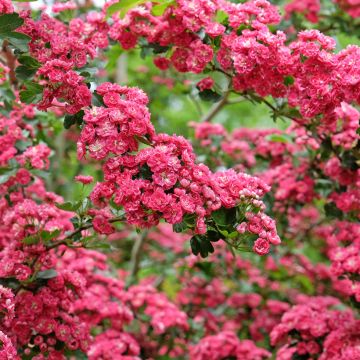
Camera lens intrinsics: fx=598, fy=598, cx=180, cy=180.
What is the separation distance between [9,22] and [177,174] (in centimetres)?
89

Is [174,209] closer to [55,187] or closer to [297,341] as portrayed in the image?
[297,341]

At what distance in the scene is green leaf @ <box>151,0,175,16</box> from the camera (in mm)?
2559

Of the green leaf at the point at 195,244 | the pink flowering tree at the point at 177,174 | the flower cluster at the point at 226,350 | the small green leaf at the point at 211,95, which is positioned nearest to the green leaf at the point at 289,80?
the pink flowering tree at the point at 177,174

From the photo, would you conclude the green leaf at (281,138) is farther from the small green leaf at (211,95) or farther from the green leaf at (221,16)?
the green leaf at (221,16)

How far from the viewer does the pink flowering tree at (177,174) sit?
2.19 meters

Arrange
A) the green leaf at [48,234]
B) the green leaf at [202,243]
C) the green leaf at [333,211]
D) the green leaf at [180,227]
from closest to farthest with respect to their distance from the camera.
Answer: the green leaf at [180,227] → the green leaf at [202,243] → the green leaf at [48,234] → the green leaf at [333,211]

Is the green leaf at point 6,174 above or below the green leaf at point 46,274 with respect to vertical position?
above

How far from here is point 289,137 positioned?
12.1 ft

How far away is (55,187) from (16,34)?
3.40 metres

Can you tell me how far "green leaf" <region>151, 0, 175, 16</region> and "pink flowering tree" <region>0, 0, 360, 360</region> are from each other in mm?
12

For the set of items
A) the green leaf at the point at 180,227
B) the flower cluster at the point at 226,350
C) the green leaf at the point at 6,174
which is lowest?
the flower cluster at the point at 226,350

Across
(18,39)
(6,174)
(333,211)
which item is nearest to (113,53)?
(6,174)

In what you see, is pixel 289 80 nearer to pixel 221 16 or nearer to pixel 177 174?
pixel 221 16

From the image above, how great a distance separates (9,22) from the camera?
7.58ft
